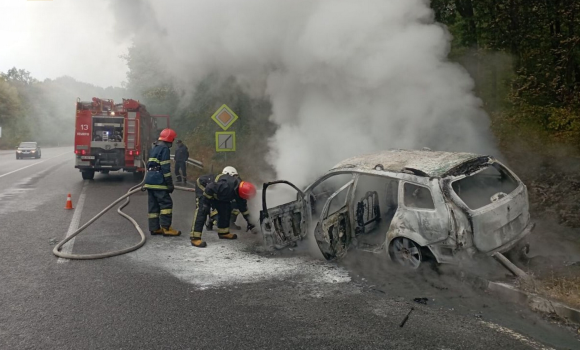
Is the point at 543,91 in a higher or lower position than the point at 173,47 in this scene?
lower

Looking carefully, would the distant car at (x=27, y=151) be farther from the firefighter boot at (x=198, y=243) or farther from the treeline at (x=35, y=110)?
the firefighter boot at (x=198, y=243)

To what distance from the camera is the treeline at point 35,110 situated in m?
58.8

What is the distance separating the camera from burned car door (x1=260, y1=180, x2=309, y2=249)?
19.2ft

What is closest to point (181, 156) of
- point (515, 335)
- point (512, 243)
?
point (512, 243)

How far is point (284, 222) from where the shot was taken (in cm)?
599

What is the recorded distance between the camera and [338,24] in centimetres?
873

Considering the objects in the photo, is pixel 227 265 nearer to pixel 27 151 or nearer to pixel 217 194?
pixel 217 194

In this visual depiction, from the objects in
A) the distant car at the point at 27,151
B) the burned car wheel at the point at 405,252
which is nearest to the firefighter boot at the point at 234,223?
the burned car wheel at the point at 405,252

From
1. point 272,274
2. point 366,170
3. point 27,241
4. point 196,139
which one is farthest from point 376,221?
point 196,139

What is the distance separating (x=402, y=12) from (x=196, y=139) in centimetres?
1551

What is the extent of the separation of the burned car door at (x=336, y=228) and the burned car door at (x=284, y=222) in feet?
1.84

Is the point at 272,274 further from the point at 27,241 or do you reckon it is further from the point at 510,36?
the point at 510,36

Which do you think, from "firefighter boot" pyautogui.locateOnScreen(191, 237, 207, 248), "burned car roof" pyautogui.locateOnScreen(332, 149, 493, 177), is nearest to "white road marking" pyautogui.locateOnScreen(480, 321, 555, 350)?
"burned car roof" pyautogui.locateOnScreen(332, 149, 493, 177)

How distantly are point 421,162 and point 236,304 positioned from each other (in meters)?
2.57
